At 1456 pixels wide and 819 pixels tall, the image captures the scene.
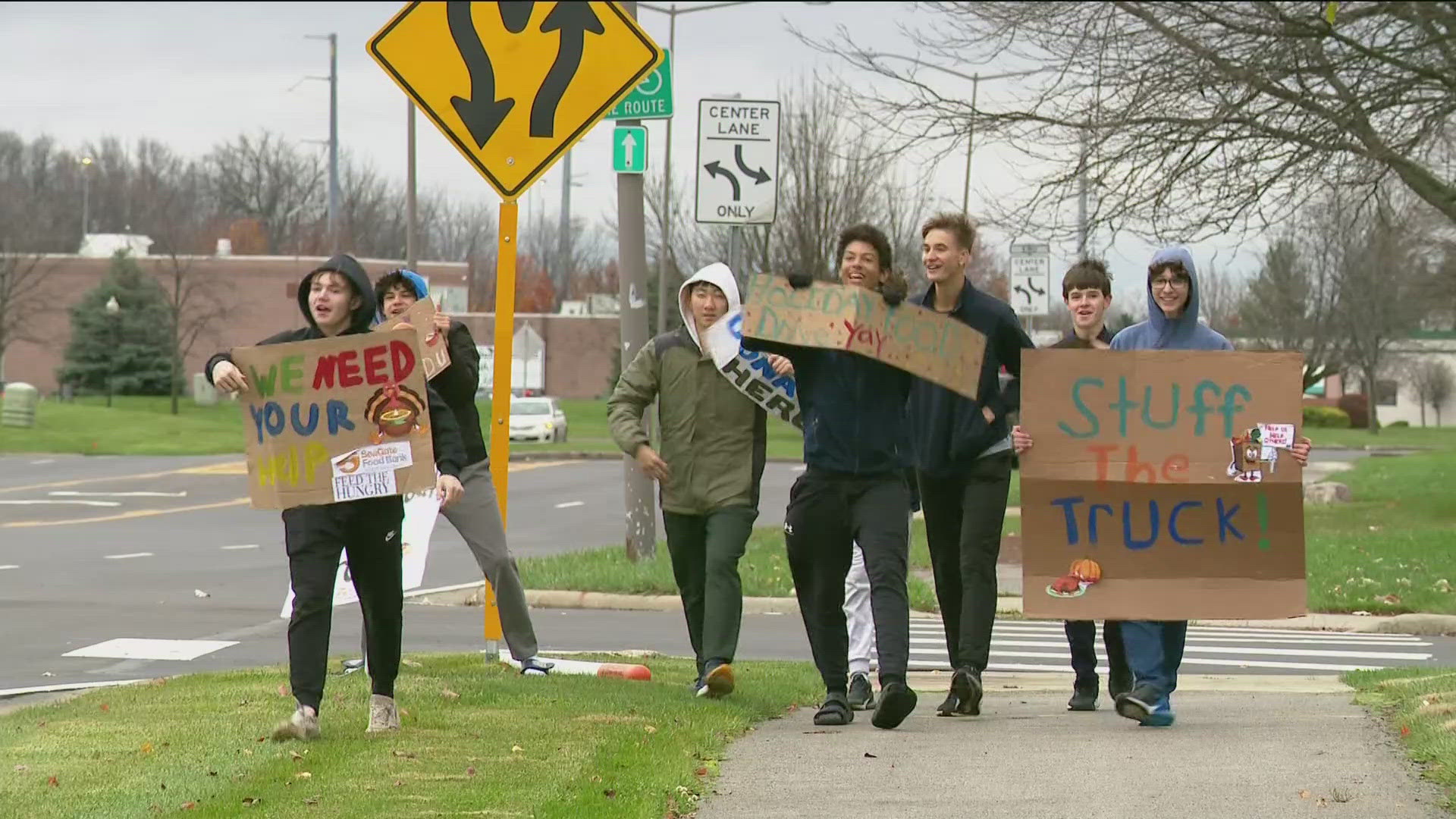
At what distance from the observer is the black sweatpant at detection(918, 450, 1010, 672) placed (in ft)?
28.9

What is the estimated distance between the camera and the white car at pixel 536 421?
56.8 m

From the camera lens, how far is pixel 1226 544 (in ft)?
28.2

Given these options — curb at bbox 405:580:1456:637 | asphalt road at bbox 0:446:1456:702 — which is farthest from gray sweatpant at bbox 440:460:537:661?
curb at bbox 405:580:1456:637

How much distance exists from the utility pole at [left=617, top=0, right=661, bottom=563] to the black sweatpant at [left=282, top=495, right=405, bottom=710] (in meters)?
7.96

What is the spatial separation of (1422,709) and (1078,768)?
84.2 inches

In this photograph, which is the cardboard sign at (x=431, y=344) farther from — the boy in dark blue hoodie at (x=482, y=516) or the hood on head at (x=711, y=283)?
the hood on head at (x=711, y=283)

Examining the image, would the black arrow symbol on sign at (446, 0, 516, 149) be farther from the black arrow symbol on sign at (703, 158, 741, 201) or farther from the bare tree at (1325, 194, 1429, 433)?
the bare tree at (1325, 194, 1429, 433)

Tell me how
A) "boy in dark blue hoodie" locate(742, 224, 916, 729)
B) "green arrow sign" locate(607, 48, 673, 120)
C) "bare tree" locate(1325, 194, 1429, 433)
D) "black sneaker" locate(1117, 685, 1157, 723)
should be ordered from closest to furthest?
1. "black sneaker" locate(1117, 685, 1157, 723)
2. "boy in dark blue hoodie" locate(742, 224, 916, 729)
3. "green arrow sign" locate(607, 48, 673, 120)
4. "bare tree" locate(1325, 194, 1429, 433)

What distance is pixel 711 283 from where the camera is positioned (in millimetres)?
9180

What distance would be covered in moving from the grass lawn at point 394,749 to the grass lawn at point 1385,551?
767cm

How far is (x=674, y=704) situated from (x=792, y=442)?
48058mm

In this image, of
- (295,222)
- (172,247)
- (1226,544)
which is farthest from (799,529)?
(295,222)

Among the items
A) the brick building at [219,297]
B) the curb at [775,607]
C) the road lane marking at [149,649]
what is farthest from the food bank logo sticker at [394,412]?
the brick building at [219,297]

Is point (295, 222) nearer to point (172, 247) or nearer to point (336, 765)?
point (172, 247)
